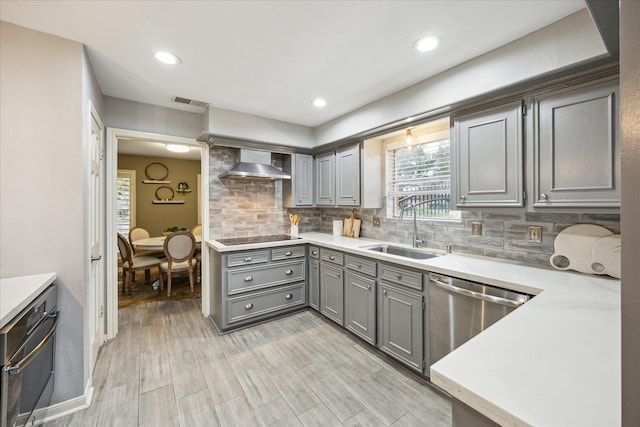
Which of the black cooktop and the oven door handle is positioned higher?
the black cooktop

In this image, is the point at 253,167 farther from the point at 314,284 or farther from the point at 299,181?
the point at 314,284

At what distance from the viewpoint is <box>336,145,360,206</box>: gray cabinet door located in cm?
321

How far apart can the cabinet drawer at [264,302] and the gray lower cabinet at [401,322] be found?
120 cm

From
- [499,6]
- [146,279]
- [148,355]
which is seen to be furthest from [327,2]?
[146,279]

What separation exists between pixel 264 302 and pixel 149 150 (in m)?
4.29

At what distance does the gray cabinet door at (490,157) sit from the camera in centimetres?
186

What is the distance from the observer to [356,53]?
1999mm

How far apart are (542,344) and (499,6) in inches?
67.4

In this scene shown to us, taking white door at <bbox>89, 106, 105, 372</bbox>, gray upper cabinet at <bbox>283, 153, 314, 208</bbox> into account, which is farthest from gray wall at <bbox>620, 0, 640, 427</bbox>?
gray upper cabinet at <bbox>283, 153, 314, 208</bbox>

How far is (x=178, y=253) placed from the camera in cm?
414

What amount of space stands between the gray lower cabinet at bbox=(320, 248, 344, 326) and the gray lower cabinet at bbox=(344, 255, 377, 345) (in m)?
0.08

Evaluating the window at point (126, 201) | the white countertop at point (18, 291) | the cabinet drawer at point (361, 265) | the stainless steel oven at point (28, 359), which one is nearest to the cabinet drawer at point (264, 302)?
the cabinet drawer at point (361, 265)

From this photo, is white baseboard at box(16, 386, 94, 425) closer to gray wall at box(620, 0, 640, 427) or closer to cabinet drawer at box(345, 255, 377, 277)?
cabinet drawer at box(345, 255, 377, 277)

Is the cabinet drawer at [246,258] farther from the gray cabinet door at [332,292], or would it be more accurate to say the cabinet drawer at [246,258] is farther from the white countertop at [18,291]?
the white countertop at [18,291]
